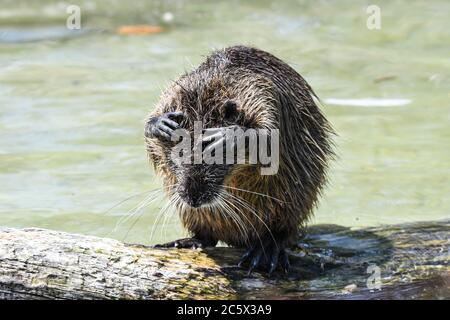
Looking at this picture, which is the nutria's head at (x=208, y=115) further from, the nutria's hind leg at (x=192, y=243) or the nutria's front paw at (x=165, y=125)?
the nutria's hind leg at (x=192, y=243)

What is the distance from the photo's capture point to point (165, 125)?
4414 mm

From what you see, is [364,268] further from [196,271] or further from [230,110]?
[230,110]

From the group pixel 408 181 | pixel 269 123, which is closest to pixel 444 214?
pixel 408 181

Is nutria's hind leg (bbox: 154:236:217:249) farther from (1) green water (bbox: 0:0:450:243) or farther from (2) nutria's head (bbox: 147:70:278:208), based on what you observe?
(1) green water (bbox: 0:0:450:243)

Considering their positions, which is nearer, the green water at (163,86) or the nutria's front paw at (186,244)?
the nutria's front paw at (186,244)

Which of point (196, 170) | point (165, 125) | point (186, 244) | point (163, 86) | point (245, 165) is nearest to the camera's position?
point (196, 170)

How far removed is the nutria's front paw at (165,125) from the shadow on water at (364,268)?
697 mm

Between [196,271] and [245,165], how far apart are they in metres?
0.58

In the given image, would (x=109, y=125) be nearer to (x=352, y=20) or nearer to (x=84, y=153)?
(x=84, y=153)

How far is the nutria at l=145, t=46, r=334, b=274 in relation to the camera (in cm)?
443

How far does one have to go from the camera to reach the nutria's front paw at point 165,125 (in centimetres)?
439

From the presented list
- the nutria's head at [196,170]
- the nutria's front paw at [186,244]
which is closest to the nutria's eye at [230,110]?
the nutria's head at [196,170]

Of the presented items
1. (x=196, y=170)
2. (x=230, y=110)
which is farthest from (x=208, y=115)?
(x=196, y=170)
